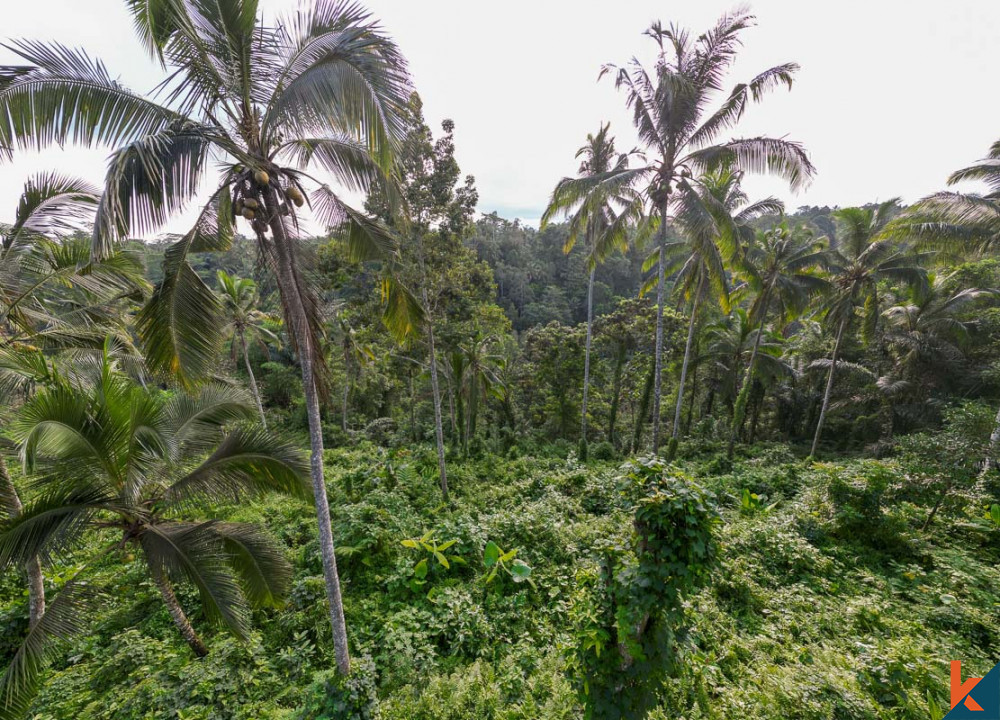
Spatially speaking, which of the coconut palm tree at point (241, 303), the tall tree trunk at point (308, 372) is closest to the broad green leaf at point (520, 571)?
the tall tree trunk at point (308, 372)

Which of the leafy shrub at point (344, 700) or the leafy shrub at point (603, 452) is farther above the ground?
the leafy shrub at point (603, 452)

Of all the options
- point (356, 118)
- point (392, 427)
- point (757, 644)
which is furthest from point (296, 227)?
point (392, 427)

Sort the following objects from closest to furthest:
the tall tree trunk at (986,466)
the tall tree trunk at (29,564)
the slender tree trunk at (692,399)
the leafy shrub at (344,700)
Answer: the leafy shrub at (344,700) < the tall tree trunk at (29,564) < the tall tree trunk at (986,466) < the slender tree trunk at (692,399)

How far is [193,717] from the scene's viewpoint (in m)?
3.88

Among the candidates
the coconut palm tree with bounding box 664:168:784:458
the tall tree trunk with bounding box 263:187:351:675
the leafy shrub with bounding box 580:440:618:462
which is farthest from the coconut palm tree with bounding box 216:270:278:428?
the coconut palm tree with bounding box 664:168:784:458

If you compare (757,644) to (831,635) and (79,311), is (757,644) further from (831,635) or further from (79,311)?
(79,311)

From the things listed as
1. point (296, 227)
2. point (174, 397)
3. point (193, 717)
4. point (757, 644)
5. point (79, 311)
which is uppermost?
point (296, 227)

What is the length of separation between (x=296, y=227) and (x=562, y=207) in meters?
7.41

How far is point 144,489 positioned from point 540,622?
5.22 metres

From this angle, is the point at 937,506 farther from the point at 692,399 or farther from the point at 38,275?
the point at 38,275

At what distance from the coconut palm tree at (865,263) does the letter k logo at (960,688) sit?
482 inches

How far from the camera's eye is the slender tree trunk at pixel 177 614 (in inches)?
163

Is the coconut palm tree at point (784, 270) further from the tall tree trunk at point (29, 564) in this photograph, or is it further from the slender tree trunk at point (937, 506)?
the tall tree trunk at point (29, 564)

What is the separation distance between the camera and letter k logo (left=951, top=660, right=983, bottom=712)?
3.21 meters
